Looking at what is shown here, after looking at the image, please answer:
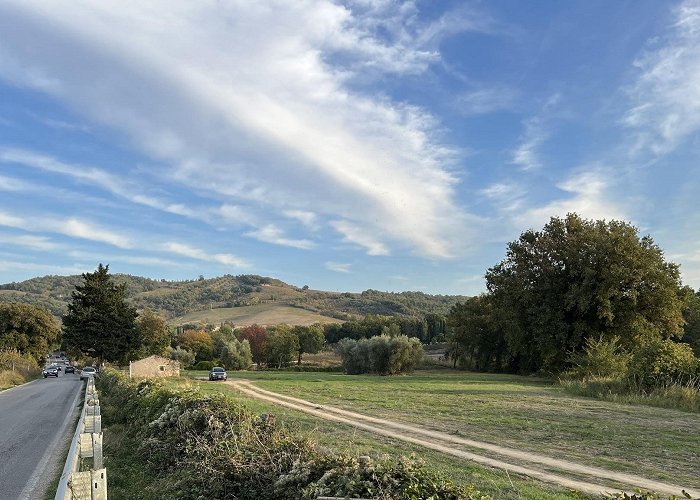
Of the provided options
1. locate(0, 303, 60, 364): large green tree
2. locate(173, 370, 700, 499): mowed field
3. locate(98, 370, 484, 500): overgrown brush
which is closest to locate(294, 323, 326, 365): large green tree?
locate(0, 303, 60, 364): large green tree

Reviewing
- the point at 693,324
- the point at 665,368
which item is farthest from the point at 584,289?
the point at 693,324

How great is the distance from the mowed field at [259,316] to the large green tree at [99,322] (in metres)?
111

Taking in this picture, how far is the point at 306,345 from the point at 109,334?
62.9 m

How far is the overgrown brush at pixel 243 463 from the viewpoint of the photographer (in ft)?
15.8

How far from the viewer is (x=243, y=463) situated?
691 centimetres

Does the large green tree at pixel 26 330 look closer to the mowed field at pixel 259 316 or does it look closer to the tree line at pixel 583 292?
the tree line at pixel 583 292

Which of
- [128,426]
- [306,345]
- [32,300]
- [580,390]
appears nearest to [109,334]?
[128,426]

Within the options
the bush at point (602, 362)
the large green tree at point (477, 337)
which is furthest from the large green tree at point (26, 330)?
the bush at point (602, 362)

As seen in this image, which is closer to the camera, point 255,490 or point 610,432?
point 255,490

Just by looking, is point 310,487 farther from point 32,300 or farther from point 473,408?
point 32,300

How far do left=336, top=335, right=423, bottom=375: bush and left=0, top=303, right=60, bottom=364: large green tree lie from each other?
174 feet

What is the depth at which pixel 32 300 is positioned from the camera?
186125 millimetres

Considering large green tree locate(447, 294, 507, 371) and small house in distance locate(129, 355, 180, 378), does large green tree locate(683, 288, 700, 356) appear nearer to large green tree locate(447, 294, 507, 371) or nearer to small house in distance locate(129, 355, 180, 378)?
large green tree locate(447, 294, 507, 371)

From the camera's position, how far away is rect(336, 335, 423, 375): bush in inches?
2457
